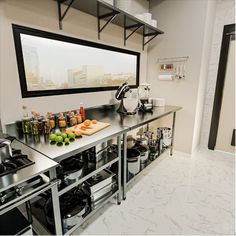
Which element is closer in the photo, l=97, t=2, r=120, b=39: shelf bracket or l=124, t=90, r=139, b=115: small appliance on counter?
l=97, t=2, r=120, b=39: shelf bracket

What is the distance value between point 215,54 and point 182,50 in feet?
1.88

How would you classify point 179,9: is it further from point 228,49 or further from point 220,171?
point 220,171

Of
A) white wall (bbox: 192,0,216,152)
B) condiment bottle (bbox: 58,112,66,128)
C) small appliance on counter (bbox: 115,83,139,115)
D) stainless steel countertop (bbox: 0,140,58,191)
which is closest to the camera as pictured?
stainless steel countertop (bbox: 0,140,58,191)

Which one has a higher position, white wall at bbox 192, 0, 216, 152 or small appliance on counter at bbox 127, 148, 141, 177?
white wall at bbox 192, 0, 216, 152

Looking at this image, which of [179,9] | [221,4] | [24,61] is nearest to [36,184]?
[24,61]

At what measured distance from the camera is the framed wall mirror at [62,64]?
1359 mm

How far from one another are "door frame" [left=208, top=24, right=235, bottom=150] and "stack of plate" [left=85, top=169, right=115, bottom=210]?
2.07 m

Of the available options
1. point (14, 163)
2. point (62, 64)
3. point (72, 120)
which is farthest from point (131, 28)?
point (14, 163)

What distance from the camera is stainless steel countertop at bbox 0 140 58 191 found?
2.31ft

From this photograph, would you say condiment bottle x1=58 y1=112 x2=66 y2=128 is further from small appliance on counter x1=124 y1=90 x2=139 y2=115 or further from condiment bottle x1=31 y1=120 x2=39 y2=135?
small appliance on counter x1=124 y1=90 x2=139 y2=115

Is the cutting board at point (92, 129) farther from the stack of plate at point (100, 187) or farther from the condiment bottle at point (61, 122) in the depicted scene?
the stack of plate at point (100, 187)

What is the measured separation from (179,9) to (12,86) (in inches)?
92.2

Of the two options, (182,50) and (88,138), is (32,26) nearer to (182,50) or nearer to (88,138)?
(88,138)

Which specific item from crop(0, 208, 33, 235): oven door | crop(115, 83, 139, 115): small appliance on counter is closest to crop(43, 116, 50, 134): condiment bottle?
crop(0, 208, 33, 235): oven door
